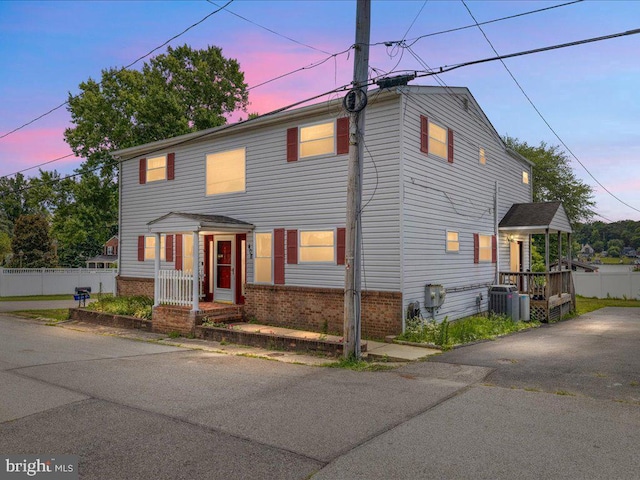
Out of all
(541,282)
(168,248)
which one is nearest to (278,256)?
(168,248)

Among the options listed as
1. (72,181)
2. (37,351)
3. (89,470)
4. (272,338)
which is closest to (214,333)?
(272,338)

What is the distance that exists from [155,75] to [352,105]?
24634mm

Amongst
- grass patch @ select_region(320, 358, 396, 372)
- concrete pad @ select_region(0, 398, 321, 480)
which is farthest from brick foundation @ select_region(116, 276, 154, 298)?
concrete pad @ select_region(0, 398, 321, 480)

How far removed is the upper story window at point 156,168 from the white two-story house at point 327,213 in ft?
0.30

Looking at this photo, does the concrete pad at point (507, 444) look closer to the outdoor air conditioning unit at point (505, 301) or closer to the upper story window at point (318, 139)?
the upper story window at point (318, 139)

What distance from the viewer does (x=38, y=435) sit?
570cm

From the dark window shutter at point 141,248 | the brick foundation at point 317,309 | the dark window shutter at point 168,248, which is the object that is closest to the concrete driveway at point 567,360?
the brick foundation at point 317,309

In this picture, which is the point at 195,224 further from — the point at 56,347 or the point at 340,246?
the point at 56,347

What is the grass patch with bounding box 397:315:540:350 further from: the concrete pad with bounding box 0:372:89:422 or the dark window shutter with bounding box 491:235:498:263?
the concrete pad with bounding box 0:372:89:422

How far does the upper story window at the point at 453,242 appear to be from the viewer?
→ 15.5 meters

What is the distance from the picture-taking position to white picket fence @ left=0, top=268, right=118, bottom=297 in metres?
30.2

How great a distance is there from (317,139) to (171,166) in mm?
7275

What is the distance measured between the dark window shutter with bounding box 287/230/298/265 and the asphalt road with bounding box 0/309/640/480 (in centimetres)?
468

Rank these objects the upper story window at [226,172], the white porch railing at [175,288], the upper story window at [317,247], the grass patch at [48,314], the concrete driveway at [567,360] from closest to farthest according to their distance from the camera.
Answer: the concrete driveway at [567,360] < the upper story window at [317,247] < the white porch railing at [175,288] < the upper story window at [226,172] < the grass patch at [48,314]
